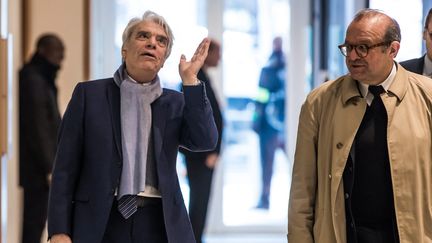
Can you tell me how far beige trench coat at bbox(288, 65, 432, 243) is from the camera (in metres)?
2.19

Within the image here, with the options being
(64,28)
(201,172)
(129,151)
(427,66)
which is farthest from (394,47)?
(64,28)

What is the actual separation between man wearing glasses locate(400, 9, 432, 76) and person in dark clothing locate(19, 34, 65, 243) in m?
2.58

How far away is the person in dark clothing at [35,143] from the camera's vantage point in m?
4.61

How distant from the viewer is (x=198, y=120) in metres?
2.36

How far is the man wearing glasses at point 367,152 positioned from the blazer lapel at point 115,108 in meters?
0.56

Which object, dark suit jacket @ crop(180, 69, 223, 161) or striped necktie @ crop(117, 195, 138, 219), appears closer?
striped necktie @ crop(117, 195, 138, 219)

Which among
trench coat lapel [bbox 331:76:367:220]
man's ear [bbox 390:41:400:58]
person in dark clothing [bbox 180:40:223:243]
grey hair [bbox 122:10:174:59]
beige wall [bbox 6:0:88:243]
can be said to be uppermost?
beige wall [bbox 6:0:88:243]

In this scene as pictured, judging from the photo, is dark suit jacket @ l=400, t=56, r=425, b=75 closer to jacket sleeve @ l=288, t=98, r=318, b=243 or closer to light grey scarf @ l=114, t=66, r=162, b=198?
jacket sleeve @ l=288, t=98, r=318, b=243

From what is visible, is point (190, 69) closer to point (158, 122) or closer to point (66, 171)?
point (158, 122)

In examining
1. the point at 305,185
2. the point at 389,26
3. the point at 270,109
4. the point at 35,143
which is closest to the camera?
the point at 389,26

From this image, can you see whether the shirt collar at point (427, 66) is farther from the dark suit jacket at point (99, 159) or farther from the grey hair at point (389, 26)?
the dark suit jacket at point (99, 159)

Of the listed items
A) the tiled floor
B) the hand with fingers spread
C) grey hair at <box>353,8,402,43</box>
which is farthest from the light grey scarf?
the tiled floor

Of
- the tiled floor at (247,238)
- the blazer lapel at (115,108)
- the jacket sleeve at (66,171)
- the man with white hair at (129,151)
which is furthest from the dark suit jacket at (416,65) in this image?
the tiled floor at (247,238)

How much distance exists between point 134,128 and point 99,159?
15 centimetres
